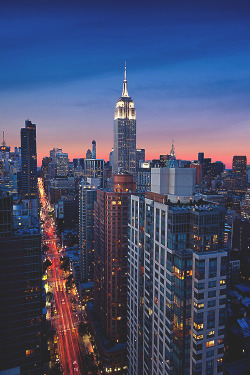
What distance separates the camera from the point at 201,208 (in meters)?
59.8

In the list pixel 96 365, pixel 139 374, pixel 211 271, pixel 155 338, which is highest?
pixel 211 271

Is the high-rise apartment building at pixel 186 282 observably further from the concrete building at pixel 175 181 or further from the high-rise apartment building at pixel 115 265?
the high-rise apartment building at pixel 115 265

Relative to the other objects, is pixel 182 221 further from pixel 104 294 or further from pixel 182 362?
pixel 104 294

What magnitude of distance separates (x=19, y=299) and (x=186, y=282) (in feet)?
154

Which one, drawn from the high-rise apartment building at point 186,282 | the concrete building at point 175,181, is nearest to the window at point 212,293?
the high-rise apartment building at point 186,282

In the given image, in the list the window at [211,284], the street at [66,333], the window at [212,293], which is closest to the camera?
the window at [211,284]

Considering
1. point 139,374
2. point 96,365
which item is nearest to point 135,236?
point 139,374

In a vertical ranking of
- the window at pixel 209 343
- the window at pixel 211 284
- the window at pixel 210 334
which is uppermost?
the window at pixel 211 284

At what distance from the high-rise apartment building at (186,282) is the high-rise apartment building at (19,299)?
33573mm

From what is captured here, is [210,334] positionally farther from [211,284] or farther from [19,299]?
[19,299]

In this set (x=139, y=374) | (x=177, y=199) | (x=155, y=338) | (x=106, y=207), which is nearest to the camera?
(x=177, y=199)

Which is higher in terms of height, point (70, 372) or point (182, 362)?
point (182, 362)

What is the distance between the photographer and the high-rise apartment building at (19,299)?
2835 inches

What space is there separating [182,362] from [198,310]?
13.5m
